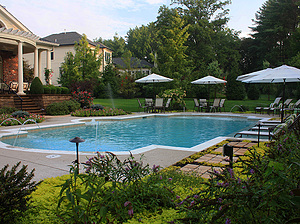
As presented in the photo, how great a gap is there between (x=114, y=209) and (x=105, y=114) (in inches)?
477

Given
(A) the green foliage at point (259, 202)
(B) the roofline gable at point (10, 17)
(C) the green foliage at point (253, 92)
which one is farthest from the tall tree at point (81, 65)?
(A) the green foliage at point (259, 202)

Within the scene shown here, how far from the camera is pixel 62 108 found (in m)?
14.7

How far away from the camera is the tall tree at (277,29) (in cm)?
3253

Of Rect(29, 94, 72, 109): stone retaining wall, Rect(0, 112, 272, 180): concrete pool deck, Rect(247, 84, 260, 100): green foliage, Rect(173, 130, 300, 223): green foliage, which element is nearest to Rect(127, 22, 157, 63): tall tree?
Rect(247, 84, 260, 100): green foliage

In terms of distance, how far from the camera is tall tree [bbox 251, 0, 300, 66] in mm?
32534

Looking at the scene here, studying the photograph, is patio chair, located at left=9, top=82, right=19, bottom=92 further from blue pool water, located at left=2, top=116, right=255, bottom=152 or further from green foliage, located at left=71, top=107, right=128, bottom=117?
blue pool water, located at left=2, top=116, right=255, bottom=152

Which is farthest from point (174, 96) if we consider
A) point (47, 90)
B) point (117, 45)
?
point (117, 45)

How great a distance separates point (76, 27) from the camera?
36875 mm

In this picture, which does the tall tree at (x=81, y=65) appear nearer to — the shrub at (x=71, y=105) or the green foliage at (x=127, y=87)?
the green foliage at (x=127, y=87)

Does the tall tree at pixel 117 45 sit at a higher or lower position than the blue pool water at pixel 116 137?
higher

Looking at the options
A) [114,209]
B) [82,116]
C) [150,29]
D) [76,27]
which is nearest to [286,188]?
[114,209]

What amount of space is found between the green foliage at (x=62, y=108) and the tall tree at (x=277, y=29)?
26.0 metres

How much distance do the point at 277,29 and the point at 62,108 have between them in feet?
97.3

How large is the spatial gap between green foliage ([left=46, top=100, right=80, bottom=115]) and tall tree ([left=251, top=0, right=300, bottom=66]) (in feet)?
85.3
